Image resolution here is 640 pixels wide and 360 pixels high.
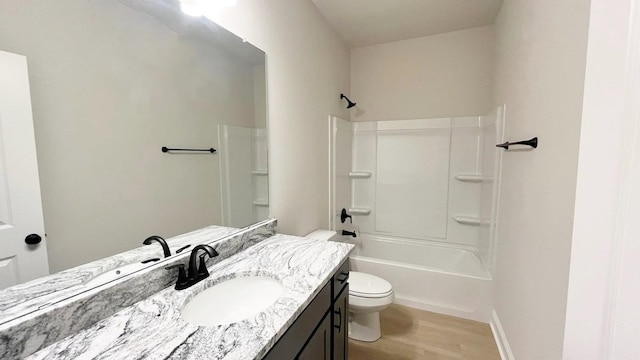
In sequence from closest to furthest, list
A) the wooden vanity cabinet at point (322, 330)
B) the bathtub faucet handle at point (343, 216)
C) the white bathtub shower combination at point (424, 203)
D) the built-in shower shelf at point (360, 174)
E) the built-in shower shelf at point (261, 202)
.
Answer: the wooden vanity cabinet at point (322, 330), the built-in shower shelf at point (261, 202), the white bathtub shower combination at point (424, 203), the bathtub faucet handle at point (343, 216), the built-in shower shelf at point (360, 174)

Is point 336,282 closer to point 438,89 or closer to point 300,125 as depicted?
point 300,125

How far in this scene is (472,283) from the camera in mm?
2148

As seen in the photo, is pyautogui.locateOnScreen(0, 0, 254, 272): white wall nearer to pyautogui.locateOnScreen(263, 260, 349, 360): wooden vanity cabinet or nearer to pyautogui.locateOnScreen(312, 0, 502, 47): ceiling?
pyautogui.locateOnScreen(263, 260, 349, 360): wooden vanity cabinet

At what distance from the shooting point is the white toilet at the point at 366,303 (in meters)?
1.80

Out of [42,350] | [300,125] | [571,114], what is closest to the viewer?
[42,350]

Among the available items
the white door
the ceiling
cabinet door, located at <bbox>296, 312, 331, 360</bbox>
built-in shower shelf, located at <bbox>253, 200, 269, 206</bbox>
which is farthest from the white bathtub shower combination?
the white door

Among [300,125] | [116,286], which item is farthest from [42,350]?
[300,125]

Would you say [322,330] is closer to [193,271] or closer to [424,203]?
[193,271]

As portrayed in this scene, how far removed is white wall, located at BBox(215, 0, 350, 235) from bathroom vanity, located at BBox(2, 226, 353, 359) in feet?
1.93

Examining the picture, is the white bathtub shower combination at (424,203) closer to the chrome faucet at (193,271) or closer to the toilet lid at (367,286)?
the toilet lid at (367,286)

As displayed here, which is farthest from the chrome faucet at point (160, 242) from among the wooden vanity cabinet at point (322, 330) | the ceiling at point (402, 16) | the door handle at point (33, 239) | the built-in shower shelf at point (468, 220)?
the built-in shower shelf at point (468, 220)

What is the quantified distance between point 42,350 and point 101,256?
270mm

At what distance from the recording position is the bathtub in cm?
214

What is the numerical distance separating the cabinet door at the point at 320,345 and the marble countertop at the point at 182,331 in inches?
7.1
